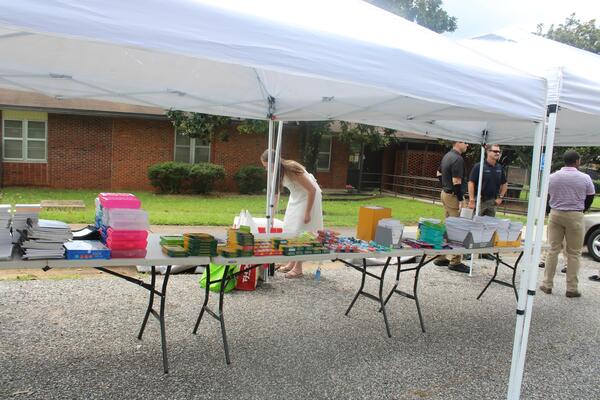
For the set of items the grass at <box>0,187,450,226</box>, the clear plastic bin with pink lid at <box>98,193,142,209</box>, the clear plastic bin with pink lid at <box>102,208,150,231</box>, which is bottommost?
the grass at <box>0,187,450,226</box>

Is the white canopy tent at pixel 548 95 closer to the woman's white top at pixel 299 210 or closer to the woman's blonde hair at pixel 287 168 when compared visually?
the woman's blonde hair at pixel 287 168

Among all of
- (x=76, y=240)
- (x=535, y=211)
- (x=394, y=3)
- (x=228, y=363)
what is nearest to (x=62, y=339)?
(x=76, y=240)

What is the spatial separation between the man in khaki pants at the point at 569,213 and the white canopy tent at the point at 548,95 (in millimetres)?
1708

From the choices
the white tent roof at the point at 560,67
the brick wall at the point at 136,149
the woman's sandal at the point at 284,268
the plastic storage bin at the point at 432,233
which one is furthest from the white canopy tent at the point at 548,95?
the brick wall at the point at 136,149

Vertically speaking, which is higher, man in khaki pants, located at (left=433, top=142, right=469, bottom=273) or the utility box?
man in khaki pants, located at (left=433, top=142, right=469, bottom=273)

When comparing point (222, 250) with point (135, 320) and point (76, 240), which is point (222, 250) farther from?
point (135, 320)

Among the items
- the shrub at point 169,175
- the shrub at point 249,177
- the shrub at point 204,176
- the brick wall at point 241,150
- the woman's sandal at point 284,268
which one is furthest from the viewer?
the brick wall at point 241,150

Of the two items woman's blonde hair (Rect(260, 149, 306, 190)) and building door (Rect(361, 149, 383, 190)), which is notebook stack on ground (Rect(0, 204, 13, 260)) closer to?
A: woman's blonde hair (Rect(260, 149, 306, 190))

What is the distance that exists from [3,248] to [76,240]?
0.53 m

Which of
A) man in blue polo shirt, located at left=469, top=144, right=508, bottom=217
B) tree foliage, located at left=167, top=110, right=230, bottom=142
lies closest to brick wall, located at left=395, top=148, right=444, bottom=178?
tree foliage, located at left=167, top=110, right=230, bottom=142

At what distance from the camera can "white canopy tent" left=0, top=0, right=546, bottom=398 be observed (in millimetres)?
2131

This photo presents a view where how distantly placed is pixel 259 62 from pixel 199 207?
11.0 m

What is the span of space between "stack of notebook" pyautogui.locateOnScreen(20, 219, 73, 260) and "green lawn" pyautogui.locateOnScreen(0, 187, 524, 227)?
6.86 meters

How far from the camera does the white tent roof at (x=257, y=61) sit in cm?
213
